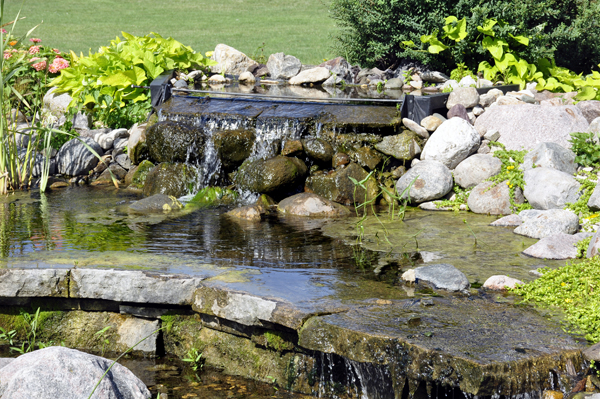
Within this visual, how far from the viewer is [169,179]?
28.6 ft

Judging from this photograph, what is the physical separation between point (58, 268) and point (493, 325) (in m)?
3.10

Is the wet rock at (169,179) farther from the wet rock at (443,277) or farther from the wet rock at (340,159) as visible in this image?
the wet rock at (443,277)

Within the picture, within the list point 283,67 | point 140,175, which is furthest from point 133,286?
point 283,67

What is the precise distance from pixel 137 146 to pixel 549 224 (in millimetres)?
6164

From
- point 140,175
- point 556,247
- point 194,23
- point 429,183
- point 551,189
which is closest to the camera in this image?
point 556,247

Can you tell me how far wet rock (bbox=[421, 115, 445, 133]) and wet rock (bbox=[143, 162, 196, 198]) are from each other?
3.48m

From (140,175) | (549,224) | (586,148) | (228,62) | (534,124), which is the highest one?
(228,62)

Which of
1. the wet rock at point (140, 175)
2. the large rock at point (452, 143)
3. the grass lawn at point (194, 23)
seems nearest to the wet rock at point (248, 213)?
the wet rock at point (140, 175)

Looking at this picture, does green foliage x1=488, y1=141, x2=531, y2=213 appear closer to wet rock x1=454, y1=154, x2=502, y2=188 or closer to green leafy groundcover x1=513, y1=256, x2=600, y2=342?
wet rock x1=454, y1=154, x2=502, y2=188

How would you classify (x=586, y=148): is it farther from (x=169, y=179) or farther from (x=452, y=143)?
(x=169, y=179)

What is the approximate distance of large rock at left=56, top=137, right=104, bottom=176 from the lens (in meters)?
9.65

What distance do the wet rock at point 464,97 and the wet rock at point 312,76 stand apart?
387 centimetres

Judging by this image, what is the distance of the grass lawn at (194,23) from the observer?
68.8 ft

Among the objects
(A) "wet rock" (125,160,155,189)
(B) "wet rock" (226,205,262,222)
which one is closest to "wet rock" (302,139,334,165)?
(B) "wet rock" (226,205,262,222)
